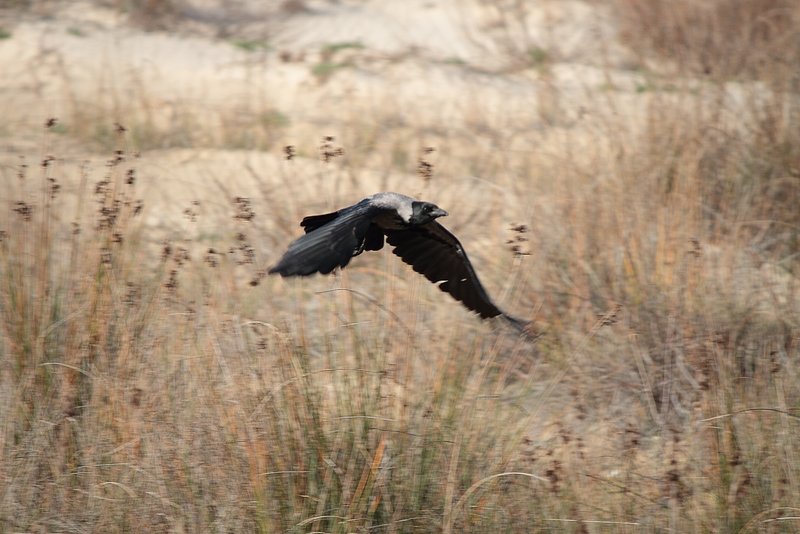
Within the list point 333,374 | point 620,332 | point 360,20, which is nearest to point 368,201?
point 333,374

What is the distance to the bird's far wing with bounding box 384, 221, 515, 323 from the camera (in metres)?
3.50

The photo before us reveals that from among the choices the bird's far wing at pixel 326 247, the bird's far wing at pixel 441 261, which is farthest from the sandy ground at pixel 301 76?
the bird's far wing at pixel 326 247

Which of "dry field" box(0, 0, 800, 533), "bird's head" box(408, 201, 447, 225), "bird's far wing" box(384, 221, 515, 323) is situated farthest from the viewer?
"bird's far wing" box(384, 221, 515, 323)

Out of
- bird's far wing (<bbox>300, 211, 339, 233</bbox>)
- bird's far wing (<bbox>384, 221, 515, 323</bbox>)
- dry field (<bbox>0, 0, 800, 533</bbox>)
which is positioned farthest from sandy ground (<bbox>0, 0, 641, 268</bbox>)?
bird's far wing (<bbox>300, 211, 339, 233</bbox>)

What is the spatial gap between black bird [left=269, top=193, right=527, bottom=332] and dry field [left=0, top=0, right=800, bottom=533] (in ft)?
0.38

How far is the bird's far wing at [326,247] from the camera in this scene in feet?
8.13

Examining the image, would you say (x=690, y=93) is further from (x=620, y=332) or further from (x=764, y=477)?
(x=764, y=477)

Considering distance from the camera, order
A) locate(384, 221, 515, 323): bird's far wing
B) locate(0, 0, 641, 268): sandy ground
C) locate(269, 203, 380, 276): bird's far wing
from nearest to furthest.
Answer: locate(269, 203, 380, 276): bird's far wing
locate(384, 221, 515, 323): bird's far wing
locate(0, 0, 641, 268): sandy ground

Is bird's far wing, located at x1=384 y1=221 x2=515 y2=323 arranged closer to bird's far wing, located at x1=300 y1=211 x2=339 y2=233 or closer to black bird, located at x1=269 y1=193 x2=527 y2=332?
black bird, located at x1=269 y1=193 x2=527 y2=332

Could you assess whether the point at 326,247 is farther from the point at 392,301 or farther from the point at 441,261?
the point at 441,261

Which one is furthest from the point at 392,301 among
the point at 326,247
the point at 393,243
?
the point at 326,247

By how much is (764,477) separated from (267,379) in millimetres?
1537

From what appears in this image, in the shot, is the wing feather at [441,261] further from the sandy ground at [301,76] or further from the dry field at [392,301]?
the sandy ground at [301,76]

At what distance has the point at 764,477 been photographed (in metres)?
3.16
